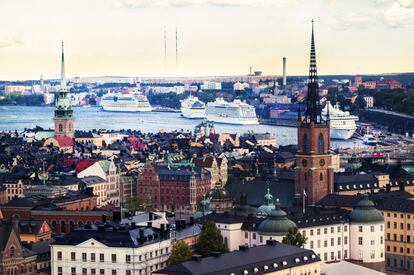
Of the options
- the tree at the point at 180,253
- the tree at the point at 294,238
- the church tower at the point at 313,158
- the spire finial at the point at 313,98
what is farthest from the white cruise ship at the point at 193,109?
the tree at the point at 180,253

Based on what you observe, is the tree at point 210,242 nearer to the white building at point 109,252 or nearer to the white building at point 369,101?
the white building at point 109,252

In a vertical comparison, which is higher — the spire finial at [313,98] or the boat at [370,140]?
the spire finial at [313,98]

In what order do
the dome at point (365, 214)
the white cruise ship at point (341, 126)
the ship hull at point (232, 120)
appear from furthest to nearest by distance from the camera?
the ship hull at point (232, 120)
the white cruise ship at point (341, 126)
the dome at point (365, 214)

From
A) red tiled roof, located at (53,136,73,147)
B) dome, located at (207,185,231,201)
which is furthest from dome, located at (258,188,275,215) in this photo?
red tiled roof, located at (53,136,73,147)

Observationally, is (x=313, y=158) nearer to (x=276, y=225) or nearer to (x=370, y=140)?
(x=276, y=225)

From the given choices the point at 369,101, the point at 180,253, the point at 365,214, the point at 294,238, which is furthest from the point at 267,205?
the point at 369,101

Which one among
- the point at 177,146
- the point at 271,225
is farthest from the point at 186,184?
the point at 177,146
